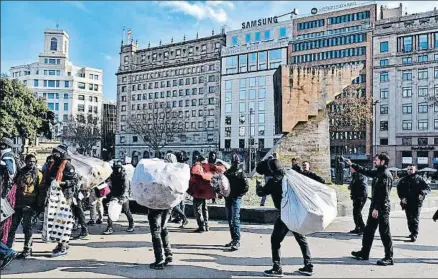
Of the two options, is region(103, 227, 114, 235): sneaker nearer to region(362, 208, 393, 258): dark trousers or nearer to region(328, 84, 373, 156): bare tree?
region(362, 208, 393, 258): dark trousers

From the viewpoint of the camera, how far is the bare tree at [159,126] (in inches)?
3002

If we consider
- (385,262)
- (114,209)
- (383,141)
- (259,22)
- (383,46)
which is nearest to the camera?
(385,262)

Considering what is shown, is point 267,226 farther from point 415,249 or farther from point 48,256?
point 48,256

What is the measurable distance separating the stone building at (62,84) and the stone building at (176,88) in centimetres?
1869

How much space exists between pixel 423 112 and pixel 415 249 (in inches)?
2389

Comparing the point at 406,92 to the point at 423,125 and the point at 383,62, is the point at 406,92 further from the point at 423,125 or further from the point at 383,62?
the point at 383,62

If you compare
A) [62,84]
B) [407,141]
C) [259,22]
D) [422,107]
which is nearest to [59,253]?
[407,141]

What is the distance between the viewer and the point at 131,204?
14.2 m

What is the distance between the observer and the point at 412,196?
34.0ft

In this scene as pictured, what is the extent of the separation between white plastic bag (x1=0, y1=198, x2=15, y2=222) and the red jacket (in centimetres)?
399

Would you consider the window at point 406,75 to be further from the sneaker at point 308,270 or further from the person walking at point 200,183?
the sneaker at point 308,270

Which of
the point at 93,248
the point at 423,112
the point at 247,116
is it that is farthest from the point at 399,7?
the point at 93,248

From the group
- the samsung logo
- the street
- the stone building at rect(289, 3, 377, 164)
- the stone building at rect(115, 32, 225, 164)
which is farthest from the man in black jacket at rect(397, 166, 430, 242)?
the stone building at rect(115, 32, 225, 164)

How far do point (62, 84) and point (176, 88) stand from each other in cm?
3959
